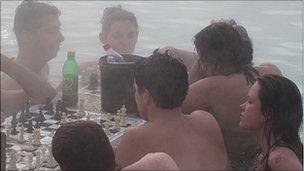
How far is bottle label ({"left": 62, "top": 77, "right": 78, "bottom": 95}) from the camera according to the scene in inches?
162

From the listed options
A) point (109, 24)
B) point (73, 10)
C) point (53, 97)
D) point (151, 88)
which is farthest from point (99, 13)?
point (151, 88)

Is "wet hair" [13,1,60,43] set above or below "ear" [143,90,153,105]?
above

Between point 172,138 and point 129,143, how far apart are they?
0.84ft

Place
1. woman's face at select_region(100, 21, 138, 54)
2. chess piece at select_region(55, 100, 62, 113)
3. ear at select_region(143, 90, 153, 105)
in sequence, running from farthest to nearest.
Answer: woman's face at select_region(100, 21, 138, 54), chess piece at select_region(55, 100, 62, 113), ear at select_region(143, 90, 153, 105)

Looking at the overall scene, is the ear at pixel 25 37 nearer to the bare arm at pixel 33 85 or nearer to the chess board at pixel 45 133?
the bare arm at pixel 33 85

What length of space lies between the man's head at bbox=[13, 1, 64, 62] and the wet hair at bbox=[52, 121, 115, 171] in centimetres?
276

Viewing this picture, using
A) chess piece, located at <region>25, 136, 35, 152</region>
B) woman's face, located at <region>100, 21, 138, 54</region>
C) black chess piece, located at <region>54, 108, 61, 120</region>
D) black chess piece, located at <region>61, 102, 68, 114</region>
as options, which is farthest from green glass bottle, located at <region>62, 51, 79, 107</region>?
woman's face, located at <region>100, 21, 138, 54</region>

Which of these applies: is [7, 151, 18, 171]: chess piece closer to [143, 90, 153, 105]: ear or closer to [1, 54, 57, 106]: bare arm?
[143, 90, 153, 105]: ear

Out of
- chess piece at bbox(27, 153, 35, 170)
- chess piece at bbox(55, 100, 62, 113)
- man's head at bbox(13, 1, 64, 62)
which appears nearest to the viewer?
chess piece at bbox(27, 153, 35, 170)

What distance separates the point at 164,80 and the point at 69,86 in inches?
49.1

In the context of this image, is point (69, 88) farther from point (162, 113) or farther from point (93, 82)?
point (162, 113)

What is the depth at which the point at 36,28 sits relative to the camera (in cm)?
495

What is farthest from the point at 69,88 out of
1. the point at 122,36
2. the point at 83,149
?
the point at 83,149

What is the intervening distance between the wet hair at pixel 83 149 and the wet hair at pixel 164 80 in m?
0.81
